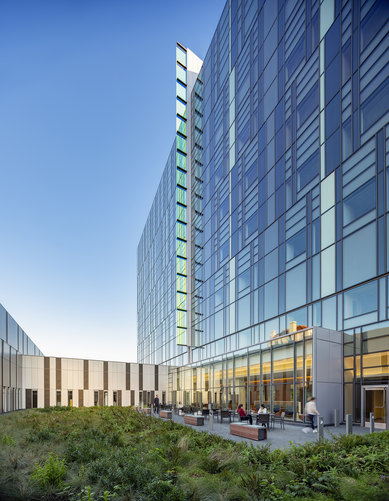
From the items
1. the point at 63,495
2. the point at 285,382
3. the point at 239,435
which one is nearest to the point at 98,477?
the point at 63,495

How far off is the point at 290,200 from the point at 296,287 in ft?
18.4

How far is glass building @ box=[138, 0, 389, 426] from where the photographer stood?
20484 mm

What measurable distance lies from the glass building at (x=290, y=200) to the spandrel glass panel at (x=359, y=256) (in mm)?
81

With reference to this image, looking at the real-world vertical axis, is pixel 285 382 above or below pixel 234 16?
below

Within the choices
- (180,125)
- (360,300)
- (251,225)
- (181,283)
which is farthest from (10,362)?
(180,125)

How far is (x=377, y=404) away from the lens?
1959cm

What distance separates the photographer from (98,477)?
846 cm

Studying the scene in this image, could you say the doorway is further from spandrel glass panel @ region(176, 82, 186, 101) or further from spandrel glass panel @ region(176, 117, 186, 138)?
spandrel glass panel @ region(176, 82, 186, 101)

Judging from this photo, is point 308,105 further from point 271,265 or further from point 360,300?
point 360,300

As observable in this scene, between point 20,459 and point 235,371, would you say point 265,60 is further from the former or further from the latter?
point 20,459

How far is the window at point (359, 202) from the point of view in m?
20.5

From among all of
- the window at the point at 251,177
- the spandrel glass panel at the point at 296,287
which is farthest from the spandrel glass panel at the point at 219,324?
the spandrel glass panel at the point at 296,287

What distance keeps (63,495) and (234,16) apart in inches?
1591

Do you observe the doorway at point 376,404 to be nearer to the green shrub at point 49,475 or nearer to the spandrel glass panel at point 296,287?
the spandrel glass panel at point 296,287
